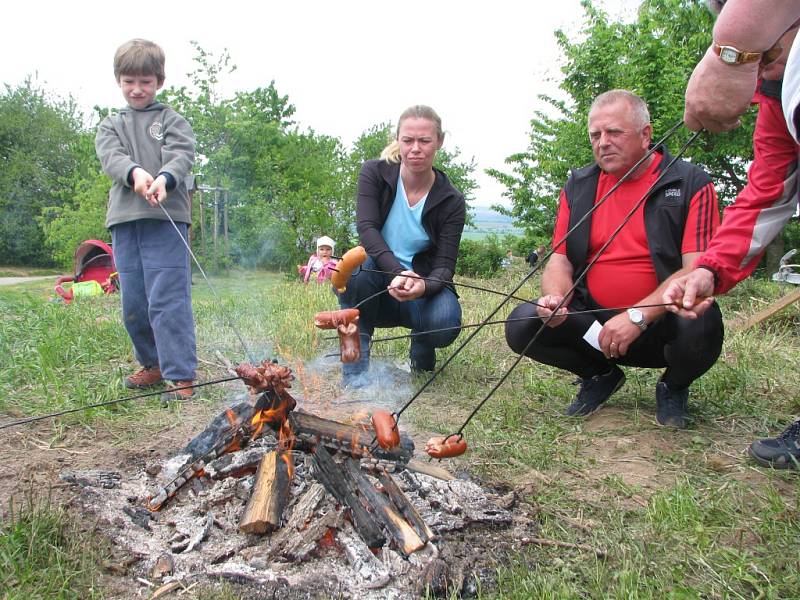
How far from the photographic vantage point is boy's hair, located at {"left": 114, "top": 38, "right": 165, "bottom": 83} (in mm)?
3529

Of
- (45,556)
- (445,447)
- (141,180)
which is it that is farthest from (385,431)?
(141,180)

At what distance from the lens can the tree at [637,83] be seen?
346 inches

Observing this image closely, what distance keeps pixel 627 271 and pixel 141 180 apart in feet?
8.86

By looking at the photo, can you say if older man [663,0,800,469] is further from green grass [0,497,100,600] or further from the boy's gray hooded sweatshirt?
the boy's gray hooded sweatshirt

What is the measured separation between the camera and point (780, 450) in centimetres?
278

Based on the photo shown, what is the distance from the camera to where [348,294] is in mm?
4172

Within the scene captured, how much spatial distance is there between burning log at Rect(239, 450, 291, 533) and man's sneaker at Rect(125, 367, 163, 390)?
183 centimetres

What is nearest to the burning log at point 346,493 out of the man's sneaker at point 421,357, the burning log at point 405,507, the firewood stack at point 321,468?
the firewood stack at point 321,468

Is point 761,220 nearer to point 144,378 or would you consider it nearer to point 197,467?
point 197,467

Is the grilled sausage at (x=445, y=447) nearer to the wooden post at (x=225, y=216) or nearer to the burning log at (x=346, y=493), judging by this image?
the burning log at (x=346, y=493)

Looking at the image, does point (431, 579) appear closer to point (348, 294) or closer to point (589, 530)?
point (589, 530)

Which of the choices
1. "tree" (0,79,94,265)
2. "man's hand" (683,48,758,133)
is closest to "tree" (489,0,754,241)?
"man's hand" (683,48,758,133)

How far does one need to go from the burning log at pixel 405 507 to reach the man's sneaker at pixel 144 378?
83.9 inches

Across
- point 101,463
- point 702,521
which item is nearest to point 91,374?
point 101,463
